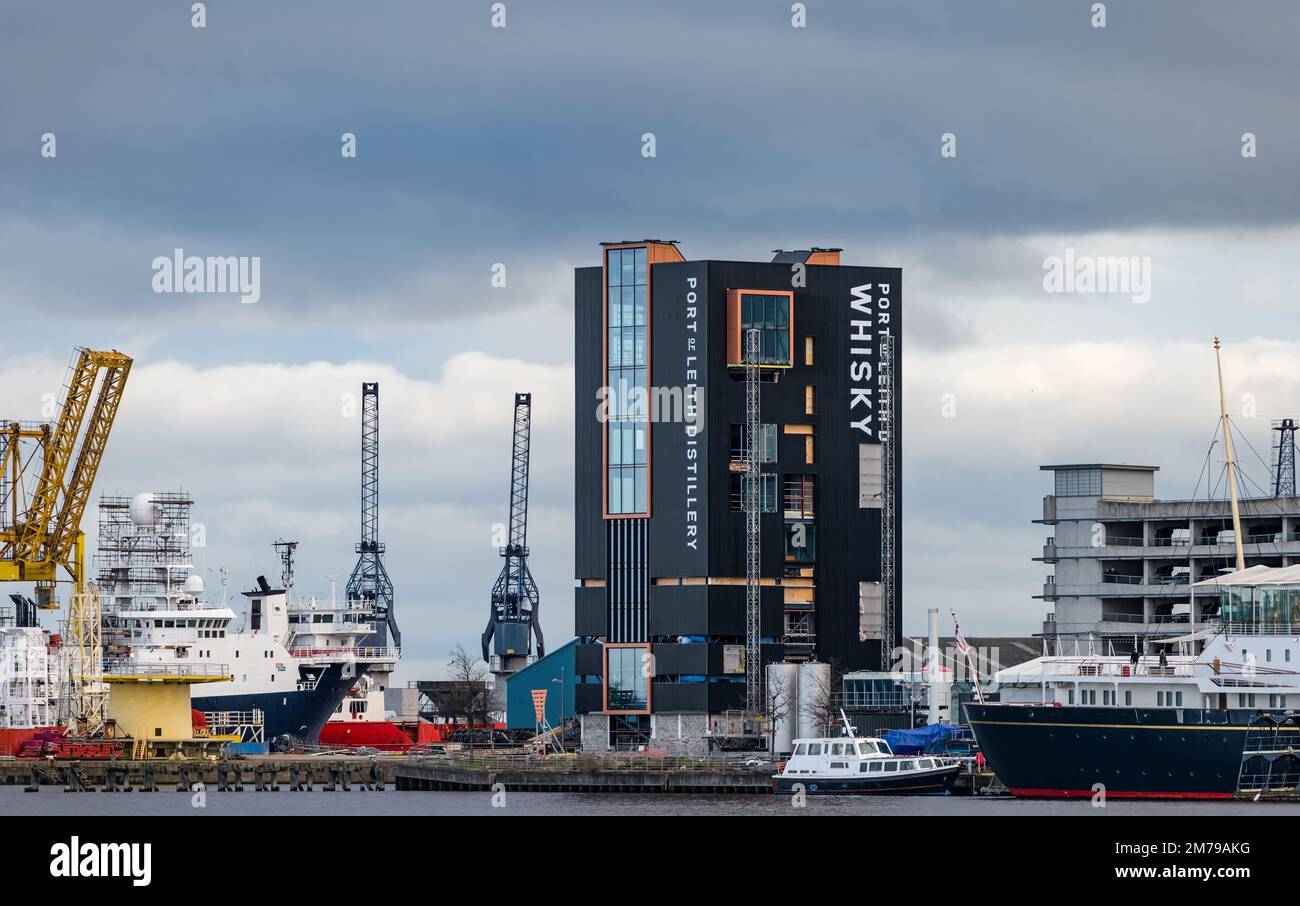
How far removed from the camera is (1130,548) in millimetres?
159125

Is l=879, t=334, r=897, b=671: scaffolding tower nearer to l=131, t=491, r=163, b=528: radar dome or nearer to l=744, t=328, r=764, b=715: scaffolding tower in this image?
l=744, t=328, r=764, b=715: scaffolding tower

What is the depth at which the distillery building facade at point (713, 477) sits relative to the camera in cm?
14438

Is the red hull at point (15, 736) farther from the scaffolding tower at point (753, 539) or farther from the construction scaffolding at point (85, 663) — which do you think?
the scaffolding tower at point (753, 539)

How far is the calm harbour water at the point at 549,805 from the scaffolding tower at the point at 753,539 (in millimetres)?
28095

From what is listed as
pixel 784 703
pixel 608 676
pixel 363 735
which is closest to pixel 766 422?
pixel 784 703

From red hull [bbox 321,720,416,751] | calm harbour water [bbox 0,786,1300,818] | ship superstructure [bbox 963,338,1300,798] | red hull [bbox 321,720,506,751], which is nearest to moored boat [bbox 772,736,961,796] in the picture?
calm harbour water [bbox 0,786,1300,818]

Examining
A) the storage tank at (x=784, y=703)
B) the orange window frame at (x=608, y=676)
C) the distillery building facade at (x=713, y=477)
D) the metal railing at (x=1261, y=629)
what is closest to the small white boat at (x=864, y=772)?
the metal railing at (x=1261, y=629)

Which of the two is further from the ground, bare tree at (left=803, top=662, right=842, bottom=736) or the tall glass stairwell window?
the tall glass stairwell window

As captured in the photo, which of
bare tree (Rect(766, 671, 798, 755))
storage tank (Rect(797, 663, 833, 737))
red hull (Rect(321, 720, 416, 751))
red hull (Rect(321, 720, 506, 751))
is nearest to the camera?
storage tank (Rect(797, 663, 833, 737))

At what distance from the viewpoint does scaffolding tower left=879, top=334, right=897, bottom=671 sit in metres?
147

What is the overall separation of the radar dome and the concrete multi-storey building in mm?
60736

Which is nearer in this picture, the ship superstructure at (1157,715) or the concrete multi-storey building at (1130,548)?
the ship superstructure at (1157,715)

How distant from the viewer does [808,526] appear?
5782 inches
